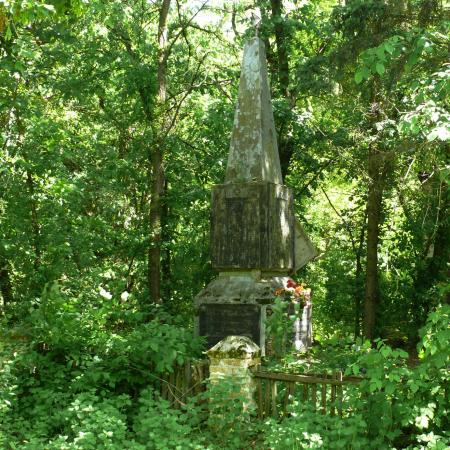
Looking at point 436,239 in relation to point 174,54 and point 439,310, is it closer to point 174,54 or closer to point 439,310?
point 174,54

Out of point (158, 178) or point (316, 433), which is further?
point (158, 178)

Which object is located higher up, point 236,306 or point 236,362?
point 236,306

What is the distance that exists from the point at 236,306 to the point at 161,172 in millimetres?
4443

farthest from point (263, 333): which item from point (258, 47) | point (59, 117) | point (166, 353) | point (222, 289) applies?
point (59, 117)

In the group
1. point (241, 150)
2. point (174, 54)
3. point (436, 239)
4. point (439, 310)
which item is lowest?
point (439, 310)

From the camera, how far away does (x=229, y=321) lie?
9.52m

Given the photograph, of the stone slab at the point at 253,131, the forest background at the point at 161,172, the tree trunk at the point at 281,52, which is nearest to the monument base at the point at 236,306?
the forest background at the point at 161,172

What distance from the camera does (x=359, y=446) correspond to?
5.24 meters

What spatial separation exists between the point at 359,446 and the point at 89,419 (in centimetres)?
233

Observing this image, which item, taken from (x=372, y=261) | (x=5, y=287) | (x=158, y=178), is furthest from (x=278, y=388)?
(x=5, y=287)

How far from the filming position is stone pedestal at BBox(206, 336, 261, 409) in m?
6.51

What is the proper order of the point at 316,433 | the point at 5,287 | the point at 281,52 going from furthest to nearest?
the point at 281,52 < the point at 5,287 < the point at 316,433

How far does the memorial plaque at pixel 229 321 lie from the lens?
30.5ft

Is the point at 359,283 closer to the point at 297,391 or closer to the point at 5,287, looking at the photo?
the point at 5,287
